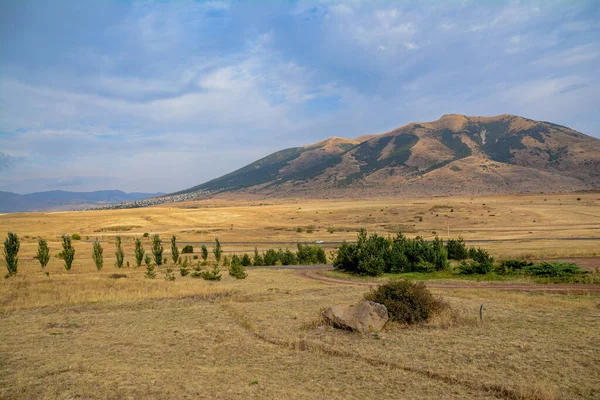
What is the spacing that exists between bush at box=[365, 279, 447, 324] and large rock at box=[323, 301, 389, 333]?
763 millimetres

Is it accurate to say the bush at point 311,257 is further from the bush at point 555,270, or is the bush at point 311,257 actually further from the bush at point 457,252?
the bush at point 555,270

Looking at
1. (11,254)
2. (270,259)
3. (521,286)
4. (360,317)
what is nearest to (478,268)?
(521,286)

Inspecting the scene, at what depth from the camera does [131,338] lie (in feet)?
47.8

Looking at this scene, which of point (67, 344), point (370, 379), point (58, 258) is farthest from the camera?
point (58, 258)

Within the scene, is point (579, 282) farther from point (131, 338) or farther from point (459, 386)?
point (131, 338)

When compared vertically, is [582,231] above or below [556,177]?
below

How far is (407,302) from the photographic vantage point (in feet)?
53.2

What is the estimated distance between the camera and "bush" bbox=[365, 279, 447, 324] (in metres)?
15.8

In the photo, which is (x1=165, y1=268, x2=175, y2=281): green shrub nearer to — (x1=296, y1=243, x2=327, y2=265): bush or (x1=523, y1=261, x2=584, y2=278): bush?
(x1=296, y1=243, x2=327, y2=265): bush

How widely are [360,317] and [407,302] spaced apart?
2449mm

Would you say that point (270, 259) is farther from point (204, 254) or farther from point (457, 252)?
point (457, 252)

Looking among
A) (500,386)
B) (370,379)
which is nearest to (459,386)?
(500,386)

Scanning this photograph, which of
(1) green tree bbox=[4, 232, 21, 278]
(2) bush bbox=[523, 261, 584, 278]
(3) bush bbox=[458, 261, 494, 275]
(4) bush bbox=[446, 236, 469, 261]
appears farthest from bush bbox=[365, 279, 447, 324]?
(1) green tree bbox=[4, 232, 21, 278]

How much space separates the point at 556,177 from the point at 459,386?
198m
